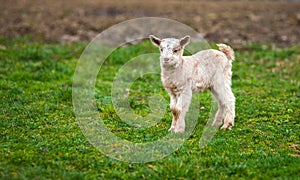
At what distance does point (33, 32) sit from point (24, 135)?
9345 mm

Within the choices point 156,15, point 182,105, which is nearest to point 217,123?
point 182,105

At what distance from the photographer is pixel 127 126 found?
29.9ft

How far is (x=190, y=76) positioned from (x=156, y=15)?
37.5 feet

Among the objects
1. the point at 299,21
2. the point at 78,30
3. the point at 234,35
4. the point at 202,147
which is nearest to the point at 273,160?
the point at 202,147

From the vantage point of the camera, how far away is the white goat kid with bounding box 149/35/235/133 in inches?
324

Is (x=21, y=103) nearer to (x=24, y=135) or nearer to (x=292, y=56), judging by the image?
(x=24, y=135)

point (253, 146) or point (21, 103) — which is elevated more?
point (21, 103)

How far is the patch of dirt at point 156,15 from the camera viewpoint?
1712 centimetres

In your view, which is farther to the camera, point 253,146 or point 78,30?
point 78,30

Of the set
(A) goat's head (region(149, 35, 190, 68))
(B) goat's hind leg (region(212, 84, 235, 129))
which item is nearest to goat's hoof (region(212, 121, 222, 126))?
(B) goat's hind leg (region(212, 84, 235, 129))

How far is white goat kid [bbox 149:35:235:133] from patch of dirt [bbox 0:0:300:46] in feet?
24.9

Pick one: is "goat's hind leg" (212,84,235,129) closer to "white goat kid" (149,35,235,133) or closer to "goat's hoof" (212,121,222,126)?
"white goat kid" (149,35,235,133)

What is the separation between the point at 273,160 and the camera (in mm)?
7422

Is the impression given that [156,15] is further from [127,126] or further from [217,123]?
[127,126]
